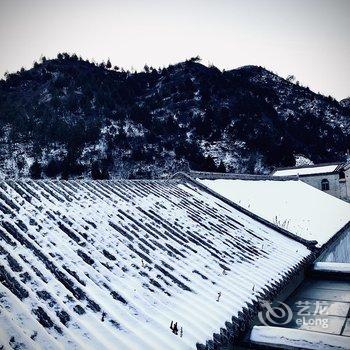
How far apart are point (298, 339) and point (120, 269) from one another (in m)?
2.74

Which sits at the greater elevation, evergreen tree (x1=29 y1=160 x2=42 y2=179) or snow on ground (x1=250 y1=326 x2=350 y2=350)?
snow on ground (x1=250 y1=326 x2=350 y2=350)

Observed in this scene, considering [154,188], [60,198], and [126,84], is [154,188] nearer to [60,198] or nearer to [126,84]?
[60,198]

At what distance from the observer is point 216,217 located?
9266mm

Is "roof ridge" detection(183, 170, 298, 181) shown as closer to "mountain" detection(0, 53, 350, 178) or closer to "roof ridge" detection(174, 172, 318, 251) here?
"roof ridge" detection(174, 172, 318, 251)

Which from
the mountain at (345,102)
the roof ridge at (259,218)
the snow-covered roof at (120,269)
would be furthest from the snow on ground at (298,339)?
the mountain at (345,102)

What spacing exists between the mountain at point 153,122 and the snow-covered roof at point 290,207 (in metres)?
36.0

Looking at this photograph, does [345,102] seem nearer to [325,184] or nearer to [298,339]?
[325,184]

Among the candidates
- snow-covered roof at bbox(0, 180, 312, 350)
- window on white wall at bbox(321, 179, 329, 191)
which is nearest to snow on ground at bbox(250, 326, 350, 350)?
snow-covered roof at bbox(0, 180, 312, 350)

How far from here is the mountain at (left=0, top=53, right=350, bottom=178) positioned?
2441 inches

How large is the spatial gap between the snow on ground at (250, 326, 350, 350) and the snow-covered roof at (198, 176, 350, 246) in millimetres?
6256

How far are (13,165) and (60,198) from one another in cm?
5950

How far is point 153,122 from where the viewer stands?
78.2 metres

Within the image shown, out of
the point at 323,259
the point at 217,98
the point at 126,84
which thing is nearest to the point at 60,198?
the point at 323,259

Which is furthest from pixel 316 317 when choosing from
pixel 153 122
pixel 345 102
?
pixel 345 102
